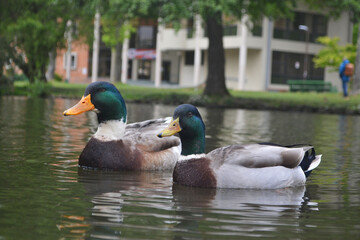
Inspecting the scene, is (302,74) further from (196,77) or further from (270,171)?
(270,171)

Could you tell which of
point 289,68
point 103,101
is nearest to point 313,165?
point 103,101

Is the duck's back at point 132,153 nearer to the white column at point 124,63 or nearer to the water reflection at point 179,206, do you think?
the water reflection at point 179,206

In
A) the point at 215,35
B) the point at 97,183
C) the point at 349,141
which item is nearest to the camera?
the point at 97,183

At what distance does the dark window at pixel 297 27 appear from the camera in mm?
61719

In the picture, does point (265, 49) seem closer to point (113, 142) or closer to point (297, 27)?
point (297, 27)

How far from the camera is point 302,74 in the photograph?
63.6 meters

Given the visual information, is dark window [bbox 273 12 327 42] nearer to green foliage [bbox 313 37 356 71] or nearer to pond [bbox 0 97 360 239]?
green foliage [bbox 313 37 356 71]

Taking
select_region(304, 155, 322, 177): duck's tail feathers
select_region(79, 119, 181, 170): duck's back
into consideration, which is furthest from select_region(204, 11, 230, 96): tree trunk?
select_region(304, 155, 322, 177): duck's tail feathers

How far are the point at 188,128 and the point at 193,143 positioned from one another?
17 centimetres

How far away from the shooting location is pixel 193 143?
760cm

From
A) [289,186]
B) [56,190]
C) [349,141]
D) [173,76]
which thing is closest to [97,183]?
[56,190]

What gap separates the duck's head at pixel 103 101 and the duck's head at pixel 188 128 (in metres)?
1.32

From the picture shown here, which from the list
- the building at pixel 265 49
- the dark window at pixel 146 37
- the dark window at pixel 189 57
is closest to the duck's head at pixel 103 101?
the building at pixel 265 49

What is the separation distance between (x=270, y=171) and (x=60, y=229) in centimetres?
290
